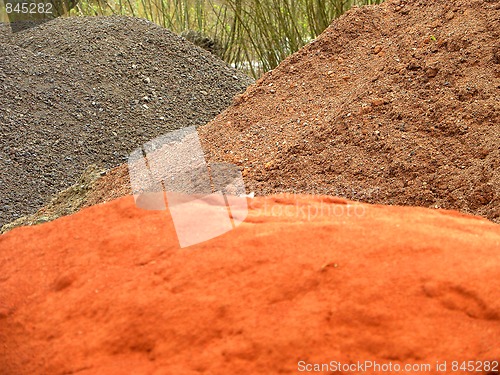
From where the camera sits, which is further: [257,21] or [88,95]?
[257,21]

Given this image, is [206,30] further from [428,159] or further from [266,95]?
[428,159]

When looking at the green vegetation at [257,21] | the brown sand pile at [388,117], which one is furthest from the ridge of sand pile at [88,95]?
the brown sand pile at [388,117]

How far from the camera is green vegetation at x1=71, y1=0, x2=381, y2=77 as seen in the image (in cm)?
532

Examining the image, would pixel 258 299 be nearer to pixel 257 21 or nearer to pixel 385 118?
pixel 385 118

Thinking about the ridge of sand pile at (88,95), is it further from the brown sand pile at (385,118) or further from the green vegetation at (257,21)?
the brown sand pile at (385,118)

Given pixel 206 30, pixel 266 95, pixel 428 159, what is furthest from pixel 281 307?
pixel 206 30

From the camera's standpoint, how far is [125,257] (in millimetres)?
1587

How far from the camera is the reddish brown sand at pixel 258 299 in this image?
1.35m

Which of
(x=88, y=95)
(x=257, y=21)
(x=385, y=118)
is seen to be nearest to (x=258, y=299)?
(x=385, y=118)

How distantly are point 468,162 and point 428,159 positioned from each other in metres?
0.13

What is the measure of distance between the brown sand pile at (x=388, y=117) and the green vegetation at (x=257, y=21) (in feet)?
5.69

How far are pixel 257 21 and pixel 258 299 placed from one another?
4210 mm

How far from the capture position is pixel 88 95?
14.6ft

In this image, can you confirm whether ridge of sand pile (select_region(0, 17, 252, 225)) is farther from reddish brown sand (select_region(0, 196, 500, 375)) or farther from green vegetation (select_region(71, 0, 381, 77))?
reddish brown sand (select_region(0, 196, 500, 375))
